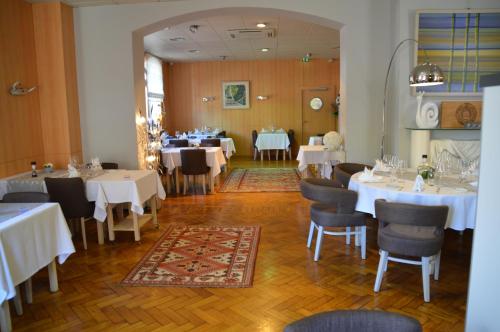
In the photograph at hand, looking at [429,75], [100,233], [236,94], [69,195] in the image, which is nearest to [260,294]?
[100,233]

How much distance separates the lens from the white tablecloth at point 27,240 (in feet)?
8.96

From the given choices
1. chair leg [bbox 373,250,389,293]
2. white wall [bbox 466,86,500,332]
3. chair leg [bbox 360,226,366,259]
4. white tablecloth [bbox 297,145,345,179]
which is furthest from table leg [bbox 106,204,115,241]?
white wall [bbox 466,86,500,332]

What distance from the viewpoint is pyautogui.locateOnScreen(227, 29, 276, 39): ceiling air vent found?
8570 mm

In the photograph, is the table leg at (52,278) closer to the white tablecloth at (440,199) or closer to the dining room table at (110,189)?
the dining room table at (110,189)

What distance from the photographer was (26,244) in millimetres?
Answer: 3004

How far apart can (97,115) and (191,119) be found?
755cm

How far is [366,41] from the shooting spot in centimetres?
584

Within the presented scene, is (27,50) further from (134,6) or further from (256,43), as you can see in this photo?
(256,43)

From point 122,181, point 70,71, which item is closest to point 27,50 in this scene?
point 70,71

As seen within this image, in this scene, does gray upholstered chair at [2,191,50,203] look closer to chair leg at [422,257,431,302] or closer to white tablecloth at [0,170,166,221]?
white tablecloth at [0,170,166,221]

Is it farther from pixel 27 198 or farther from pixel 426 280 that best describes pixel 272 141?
pixel 426 280

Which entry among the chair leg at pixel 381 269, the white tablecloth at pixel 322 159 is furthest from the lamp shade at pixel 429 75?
the white tablecloth at pixel 322 159

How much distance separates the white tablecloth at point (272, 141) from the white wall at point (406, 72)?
6501 mm

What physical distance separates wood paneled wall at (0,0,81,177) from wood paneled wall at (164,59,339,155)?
24.4 feet
